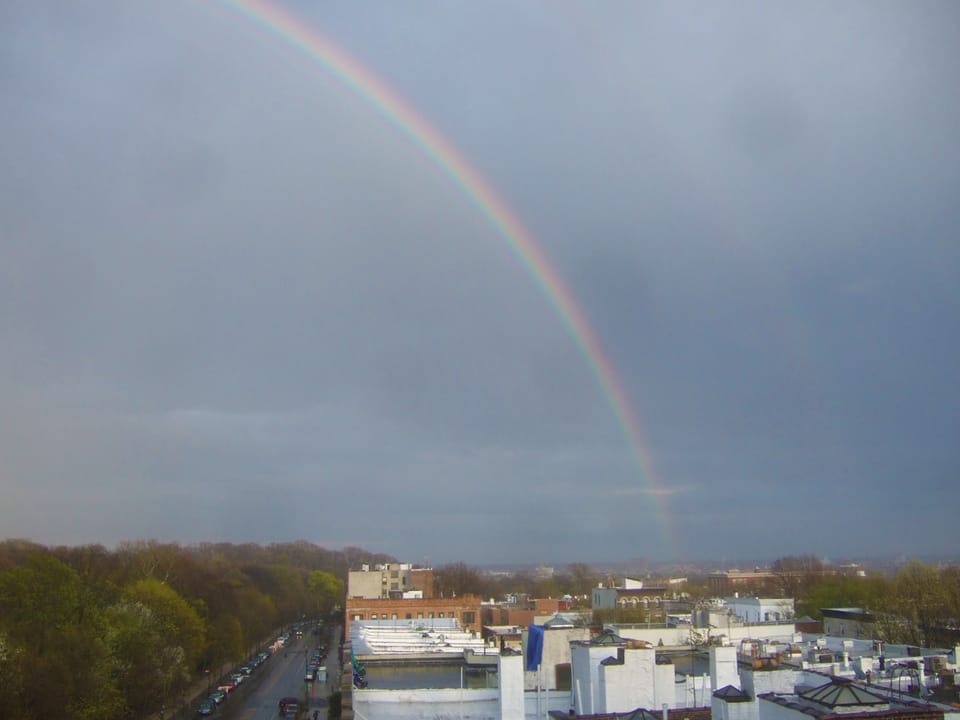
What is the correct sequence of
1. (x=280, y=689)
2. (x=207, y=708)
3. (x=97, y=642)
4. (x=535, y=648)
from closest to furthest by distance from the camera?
(x=535, y=648)
(x=97, y=642)
(x=207, y=708)
(x=280, y=689)

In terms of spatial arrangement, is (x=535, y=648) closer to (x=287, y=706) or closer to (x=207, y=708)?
(x=287, y=706)

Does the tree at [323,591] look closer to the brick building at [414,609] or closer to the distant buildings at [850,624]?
the brick building at [414,609]

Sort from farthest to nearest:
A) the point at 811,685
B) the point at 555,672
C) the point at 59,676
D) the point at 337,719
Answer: the point at 59,676, the point at 337,719, the point at 555,672, the point at 811,685

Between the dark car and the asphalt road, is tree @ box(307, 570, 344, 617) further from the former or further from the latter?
the dark car

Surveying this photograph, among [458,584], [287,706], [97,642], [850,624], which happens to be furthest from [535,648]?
[458,584]

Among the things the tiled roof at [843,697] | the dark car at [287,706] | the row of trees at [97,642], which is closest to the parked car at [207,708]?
the row of trees at [97,642]

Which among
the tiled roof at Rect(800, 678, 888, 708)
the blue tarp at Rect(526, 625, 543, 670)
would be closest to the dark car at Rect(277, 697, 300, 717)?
the blue tarp at Rect(526, 625, 543, 670)

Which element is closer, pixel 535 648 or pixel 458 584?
pixel 535 648

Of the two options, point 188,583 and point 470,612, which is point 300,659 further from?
point 470,612

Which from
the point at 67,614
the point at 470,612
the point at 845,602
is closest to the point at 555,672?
the point at 67,614
